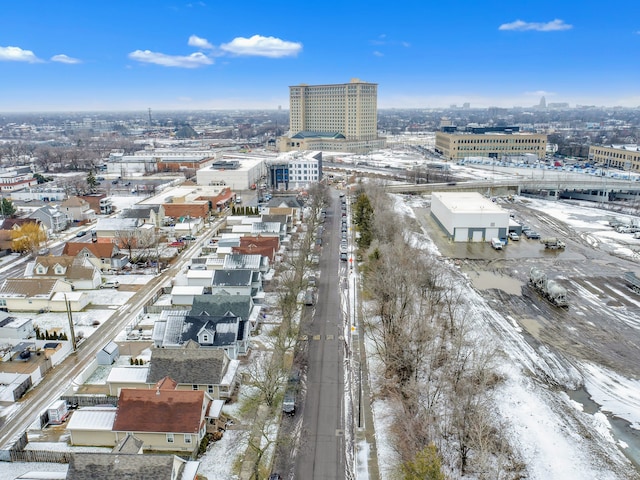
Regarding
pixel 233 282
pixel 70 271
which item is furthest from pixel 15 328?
pixel 233 282

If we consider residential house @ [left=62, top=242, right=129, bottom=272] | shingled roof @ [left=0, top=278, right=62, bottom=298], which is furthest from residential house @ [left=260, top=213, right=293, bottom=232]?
shingled roof @ [left=0, top=278, right=62, bottom=298]

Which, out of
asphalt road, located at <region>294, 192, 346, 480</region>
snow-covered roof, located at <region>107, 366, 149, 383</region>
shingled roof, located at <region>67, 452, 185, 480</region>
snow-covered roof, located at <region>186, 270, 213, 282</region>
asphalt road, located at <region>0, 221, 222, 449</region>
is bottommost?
asphalt road, located at <region>0, 221, 222, 449</region>

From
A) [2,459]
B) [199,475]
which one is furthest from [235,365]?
[2,459]

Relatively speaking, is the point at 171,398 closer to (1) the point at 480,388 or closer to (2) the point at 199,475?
(2) the point at 199,475

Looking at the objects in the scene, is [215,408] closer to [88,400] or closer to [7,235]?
[88,400]

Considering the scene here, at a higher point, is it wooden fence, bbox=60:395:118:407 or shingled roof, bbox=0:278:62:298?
shingled roof, bbox=0:278:62:298

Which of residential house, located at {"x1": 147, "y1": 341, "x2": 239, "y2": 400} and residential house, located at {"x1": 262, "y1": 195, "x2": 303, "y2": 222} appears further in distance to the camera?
residential house, located at {"x1": 262, "y1": 195, "x2": 303, "y2": 222}

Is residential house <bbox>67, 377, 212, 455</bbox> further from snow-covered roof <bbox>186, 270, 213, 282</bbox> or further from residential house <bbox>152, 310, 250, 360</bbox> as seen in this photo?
snow-covered roof <bbox>186, 270, 213, 282</bbox>
